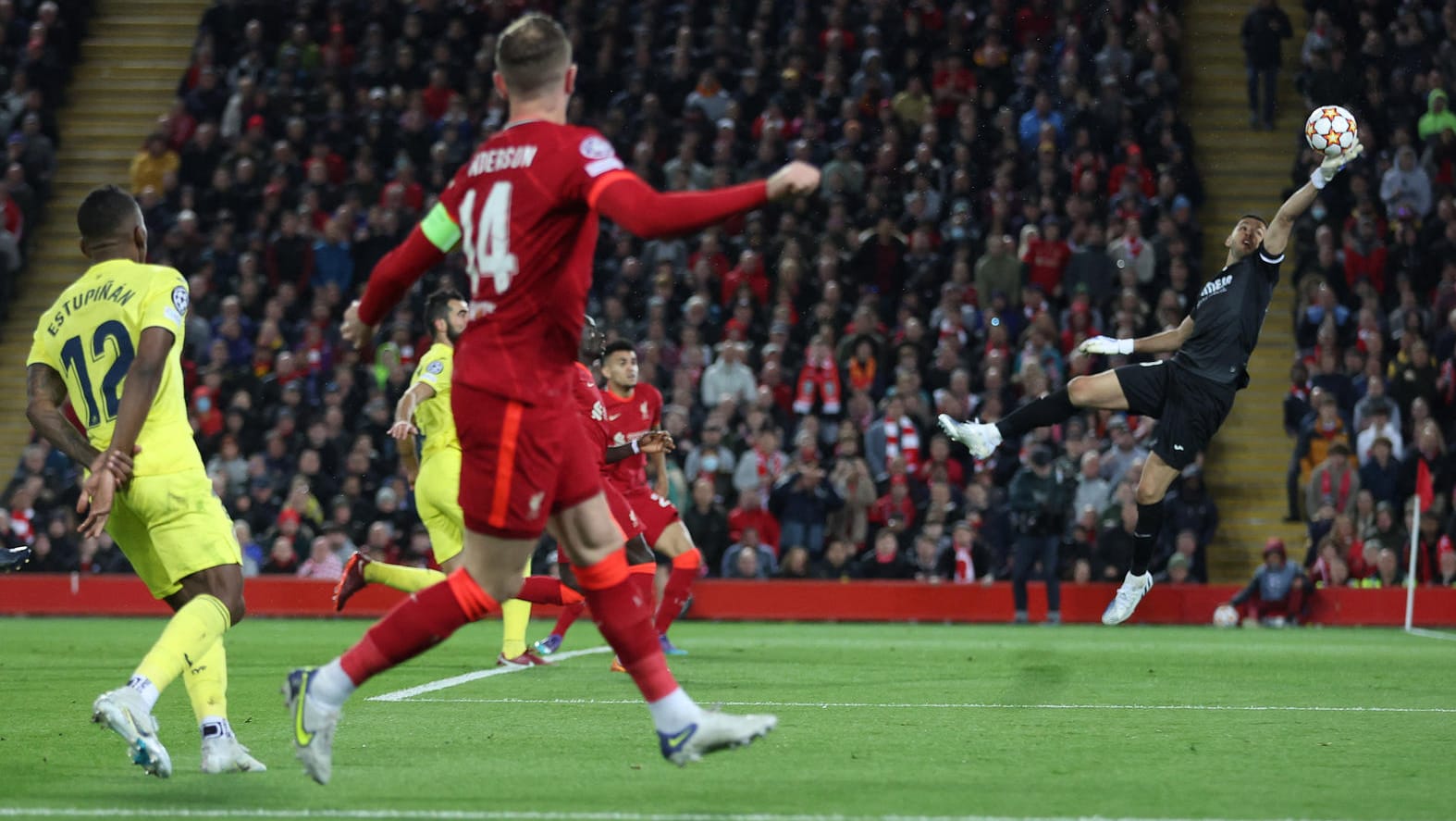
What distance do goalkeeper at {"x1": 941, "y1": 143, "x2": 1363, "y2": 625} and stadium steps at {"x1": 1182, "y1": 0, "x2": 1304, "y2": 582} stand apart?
9.79 meters

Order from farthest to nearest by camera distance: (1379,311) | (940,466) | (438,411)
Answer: (1379,311) < (940,466) < (438,411)

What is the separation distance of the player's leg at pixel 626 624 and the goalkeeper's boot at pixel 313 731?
960 mm

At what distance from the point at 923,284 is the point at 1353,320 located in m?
5.16

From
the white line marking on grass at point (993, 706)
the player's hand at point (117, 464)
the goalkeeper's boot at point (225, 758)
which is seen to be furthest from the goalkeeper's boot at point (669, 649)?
the player's hand at point (117, 464)

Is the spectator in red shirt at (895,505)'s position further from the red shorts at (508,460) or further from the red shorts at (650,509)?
the red shorts at (508,460)

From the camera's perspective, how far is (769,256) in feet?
75.8

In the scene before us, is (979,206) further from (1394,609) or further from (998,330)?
(1394,609)

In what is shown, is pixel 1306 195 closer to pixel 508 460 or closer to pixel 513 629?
pixel 513 629

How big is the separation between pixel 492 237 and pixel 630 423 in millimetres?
7312

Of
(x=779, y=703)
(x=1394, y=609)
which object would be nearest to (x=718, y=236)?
(x=1394, y=609)

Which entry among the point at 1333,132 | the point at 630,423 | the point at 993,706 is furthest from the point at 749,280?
the point at 993,706

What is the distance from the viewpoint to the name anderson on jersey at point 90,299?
6812 millimetres

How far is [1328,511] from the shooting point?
66.0 feet

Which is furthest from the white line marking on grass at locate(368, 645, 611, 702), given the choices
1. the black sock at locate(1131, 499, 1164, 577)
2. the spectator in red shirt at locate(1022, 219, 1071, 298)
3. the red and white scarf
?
the spectator in red shirt at locate(1022, 219, 1071, 298)
